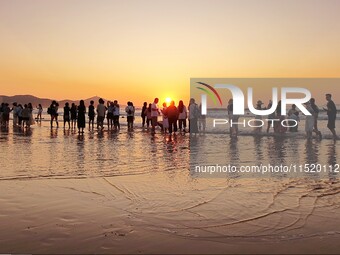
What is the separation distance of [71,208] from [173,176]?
3.45 metres

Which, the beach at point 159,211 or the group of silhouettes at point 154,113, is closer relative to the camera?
the beach at point 159,211

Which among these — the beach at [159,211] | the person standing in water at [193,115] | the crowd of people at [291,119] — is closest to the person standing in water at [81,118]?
the person standing in water at [193,115]

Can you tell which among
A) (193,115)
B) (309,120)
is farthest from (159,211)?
(193,115)

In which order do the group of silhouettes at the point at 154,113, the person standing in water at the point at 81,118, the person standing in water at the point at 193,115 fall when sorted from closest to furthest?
1. the group of silhouettes at the point at 154,113
2. the person standing in water at the point at 193,115
3. the person standing in water at the point at 81,118

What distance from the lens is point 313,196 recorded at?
6883 mm

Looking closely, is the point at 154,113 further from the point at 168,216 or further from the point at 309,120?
the point at 168,216

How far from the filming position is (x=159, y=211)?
18.6 ft

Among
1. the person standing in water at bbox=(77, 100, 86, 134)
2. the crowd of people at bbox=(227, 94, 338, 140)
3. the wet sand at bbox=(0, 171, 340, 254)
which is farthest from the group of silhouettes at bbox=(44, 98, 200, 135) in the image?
the wet sand at bbox=(0, 171, 340, 254)

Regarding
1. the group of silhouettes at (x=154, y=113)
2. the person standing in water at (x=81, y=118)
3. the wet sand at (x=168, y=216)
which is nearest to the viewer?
the wet sand at (x=168, y=216)

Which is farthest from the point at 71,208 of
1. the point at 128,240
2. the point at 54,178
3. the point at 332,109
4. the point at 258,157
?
the point at 332,109

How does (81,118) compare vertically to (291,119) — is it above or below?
above

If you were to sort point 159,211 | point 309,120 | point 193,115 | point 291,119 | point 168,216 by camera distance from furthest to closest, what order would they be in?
point 291,119 < point 193,115 < point 309,120 < point 159,211 < point 168,216

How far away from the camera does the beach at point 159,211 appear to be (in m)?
4.19

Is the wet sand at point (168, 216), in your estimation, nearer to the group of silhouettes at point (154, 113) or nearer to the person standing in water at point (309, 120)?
the person standing in water at point (309, 120)
